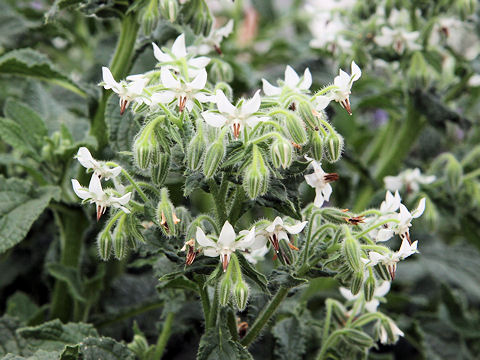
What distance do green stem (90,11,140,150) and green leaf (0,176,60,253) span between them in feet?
0.35

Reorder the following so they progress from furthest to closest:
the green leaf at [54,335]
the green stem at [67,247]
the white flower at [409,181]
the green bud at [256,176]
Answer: the white flower at [409,181], the green stem at [67,247], the green leaf at [54,335], the green bud at [256,176]

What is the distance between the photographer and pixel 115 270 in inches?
46.0

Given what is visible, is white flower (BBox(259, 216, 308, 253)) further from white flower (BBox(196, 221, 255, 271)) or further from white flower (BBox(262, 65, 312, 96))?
white flower (BBox(262, 65, 312, 96))

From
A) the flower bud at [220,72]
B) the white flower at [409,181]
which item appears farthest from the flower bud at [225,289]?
the white flower at [409,181]

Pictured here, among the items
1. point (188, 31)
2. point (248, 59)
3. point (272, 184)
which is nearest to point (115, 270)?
point (188, 31)

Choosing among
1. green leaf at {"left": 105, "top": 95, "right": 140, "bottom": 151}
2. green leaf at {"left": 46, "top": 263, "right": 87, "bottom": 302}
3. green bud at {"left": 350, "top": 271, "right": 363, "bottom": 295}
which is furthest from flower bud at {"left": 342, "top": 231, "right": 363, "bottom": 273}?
green leaf at {"left": 46, "top": 263, "right": 87, "bottom": 302}

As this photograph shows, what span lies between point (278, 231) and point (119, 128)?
0.30 meters

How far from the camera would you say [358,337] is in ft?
2.64

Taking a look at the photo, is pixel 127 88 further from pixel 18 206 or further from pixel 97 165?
pixel 18 206

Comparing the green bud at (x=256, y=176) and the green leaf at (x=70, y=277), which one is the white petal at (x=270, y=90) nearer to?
the green bud at (x=256, y=176)

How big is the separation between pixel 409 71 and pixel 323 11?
9.5 inches

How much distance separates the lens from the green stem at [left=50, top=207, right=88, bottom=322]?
3.22ft

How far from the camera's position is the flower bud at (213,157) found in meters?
0.62

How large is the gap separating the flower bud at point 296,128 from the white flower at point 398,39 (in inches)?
20.3
